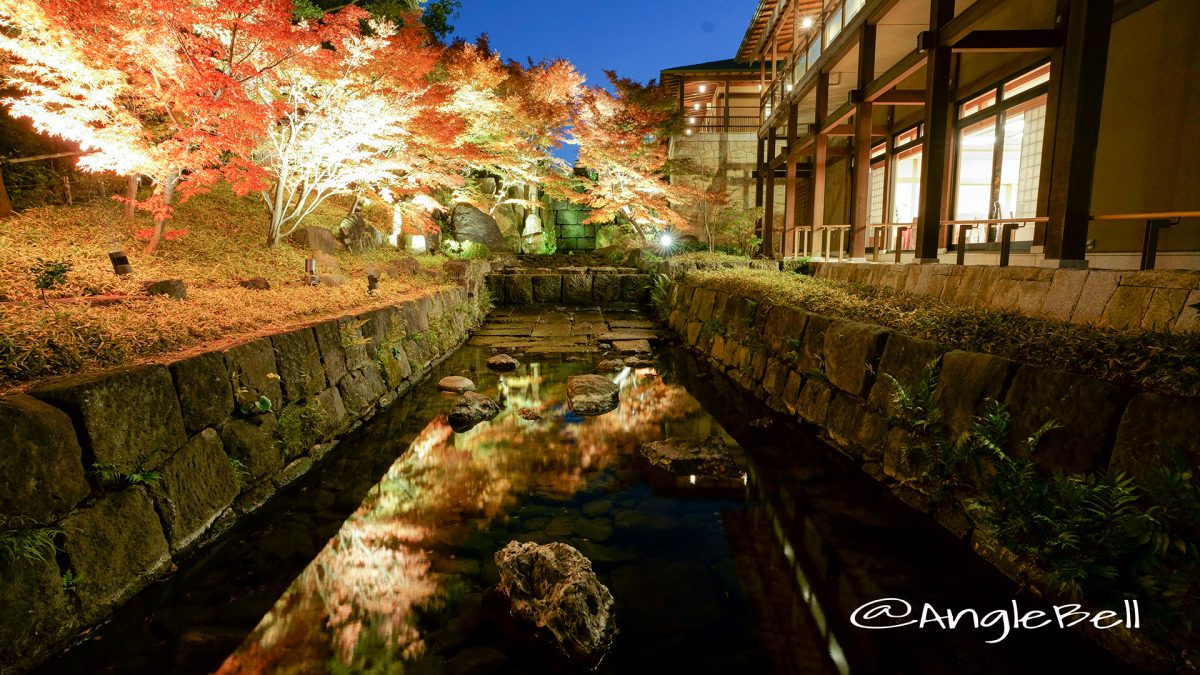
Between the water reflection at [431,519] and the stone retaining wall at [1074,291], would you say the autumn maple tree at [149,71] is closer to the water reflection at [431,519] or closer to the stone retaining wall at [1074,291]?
the water reflection at [431,519]

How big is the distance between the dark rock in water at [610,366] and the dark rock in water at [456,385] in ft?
7.51

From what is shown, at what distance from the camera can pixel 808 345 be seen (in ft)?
20.6

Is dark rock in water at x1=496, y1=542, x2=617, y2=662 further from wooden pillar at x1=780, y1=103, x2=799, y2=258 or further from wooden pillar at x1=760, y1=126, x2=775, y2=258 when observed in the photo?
wooden pillar at x1=760, y1=126, x2=775, y2=258

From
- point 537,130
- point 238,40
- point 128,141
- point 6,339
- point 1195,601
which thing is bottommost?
point 1195,601

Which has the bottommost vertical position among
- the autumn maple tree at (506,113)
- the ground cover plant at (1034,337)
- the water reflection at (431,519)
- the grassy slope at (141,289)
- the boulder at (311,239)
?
the water reflection at (431,519)

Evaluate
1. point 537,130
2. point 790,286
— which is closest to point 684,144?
point 537,130

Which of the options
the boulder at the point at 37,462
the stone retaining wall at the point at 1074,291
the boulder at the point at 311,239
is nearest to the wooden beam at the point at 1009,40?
the stone retaining wall at the point at 1074,291

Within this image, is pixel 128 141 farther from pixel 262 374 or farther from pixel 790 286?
pixel 790 286

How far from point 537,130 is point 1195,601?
2039 cm

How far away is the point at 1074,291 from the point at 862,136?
18.6ft

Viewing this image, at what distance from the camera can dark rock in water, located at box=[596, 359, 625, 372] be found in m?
9.19

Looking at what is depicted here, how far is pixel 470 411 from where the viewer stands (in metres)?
6.56

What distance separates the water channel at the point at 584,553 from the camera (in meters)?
2.81

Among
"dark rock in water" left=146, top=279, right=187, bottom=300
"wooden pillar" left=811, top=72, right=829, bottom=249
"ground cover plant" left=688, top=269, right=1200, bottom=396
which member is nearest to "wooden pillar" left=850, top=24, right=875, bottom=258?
"wooden pillar" left=811, top=72, right=829, bottom=249
